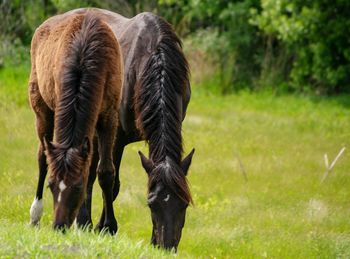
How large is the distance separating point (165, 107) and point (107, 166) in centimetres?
88

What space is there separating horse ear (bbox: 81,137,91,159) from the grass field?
2.06ft

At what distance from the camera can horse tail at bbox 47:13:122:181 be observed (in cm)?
661

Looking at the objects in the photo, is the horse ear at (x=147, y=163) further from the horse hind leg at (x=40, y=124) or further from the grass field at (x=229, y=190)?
the horse hind leg at (x=40, y=124)

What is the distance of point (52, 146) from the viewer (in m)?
6.54

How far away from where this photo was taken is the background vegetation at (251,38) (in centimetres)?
1914

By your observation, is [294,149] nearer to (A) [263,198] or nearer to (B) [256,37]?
(A) [263,198]

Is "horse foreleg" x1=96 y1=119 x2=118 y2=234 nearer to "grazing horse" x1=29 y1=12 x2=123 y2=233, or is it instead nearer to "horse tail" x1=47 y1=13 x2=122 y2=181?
"grazing horse" x1=29 y1=12 x2=123 y2=233

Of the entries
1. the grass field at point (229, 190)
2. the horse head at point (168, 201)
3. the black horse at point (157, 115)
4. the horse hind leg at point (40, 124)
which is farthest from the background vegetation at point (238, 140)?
the black horse at point (157, 115)

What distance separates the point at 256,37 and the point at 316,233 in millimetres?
14143

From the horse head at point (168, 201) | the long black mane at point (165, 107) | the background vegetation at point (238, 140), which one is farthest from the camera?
the background vegetation at point (238, 140)

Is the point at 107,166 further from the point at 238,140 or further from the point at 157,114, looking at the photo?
the point at 238,140

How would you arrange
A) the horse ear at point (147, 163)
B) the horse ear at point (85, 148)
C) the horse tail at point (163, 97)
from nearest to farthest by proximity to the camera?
the horse ear at point (85, 148) < the horse ear at point (147, 163) < the horse tail at point (163, 97)

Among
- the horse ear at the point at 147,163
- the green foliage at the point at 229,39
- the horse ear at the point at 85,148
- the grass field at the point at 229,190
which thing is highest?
the horse ear at the point at 85,148

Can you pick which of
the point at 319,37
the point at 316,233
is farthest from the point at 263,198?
the point at 319,37
